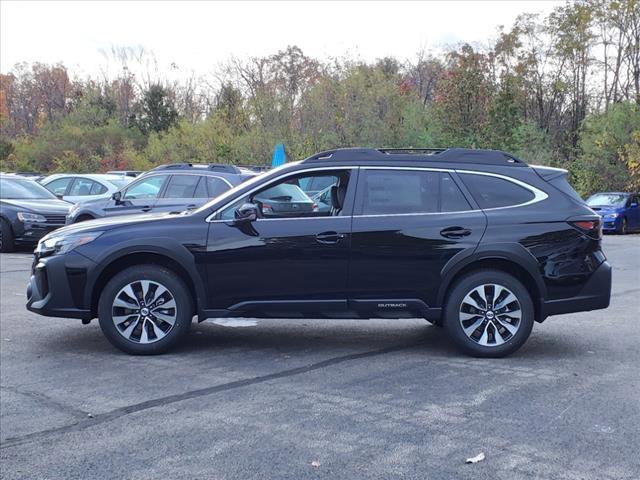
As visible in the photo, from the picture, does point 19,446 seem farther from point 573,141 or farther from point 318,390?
point 573,141

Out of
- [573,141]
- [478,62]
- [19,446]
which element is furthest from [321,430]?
[573,141]

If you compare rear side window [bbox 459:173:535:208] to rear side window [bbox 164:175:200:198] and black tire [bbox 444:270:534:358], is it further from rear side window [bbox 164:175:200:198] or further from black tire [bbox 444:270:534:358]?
rear side window [bbox 164:175:200:198]

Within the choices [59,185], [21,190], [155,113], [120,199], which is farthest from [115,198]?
[155,113]

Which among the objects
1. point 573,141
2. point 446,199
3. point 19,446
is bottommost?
point 19,446

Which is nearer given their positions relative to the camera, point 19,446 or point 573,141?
point 19,446

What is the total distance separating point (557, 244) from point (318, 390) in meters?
2.60

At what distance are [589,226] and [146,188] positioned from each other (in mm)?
9113

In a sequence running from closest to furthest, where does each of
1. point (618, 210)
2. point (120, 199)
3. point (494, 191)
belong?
point (494, 191), point (120, 199), point (618, 210)

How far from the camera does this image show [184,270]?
6.98m

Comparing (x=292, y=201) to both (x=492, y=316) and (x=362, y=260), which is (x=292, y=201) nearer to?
(x=362, y=260)

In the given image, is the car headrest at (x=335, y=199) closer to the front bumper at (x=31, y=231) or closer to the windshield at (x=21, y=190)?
the front bumper at (x=31, y=231)

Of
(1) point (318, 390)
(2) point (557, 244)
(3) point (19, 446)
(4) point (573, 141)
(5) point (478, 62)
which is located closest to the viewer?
(3) point (19, 446)

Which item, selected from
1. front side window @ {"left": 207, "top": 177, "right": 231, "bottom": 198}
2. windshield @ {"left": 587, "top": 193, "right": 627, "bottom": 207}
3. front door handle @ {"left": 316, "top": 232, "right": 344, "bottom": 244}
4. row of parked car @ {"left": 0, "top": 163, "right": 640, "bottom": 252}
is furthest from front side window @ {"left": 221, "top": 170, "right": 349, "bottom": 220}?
windshield @ {"left": 587, "top": 193, "right": 627, "bottom": 207}

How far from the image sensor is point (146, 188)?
14.1 meters
